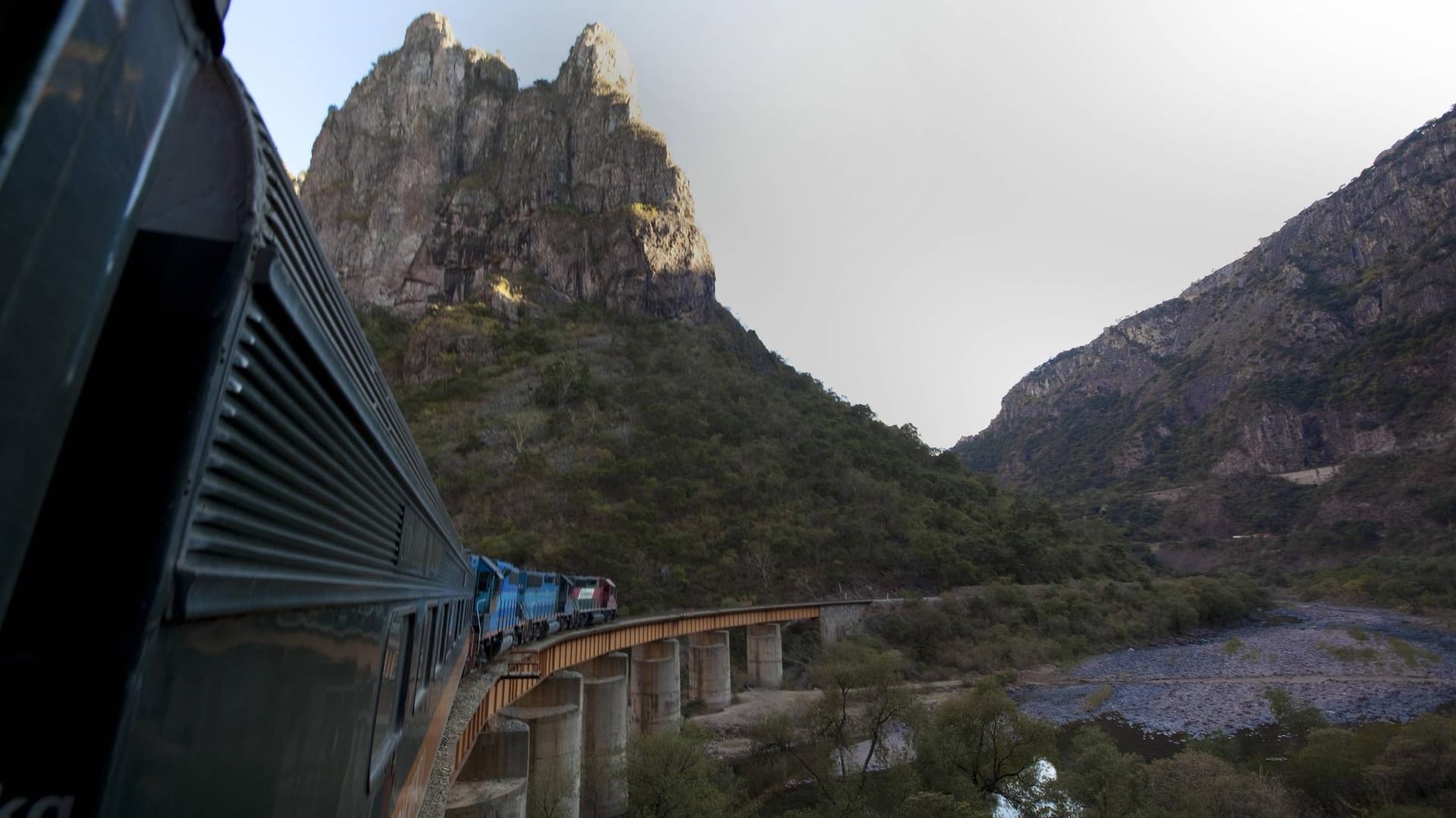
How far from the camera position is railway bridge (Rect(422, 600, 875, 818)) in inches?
408

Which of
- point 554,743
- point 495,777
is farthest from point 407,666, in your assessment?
point 554,743

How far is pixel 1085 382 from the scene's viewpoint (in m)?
171

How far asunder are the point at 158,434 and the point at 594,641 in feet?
64.7

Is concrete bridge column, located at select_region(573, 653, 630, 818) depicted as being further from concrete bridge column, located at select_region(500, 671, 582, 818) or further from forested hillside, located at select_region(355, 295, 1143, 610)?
forested hillside, located at select_region(355, 295, 1143, 610)

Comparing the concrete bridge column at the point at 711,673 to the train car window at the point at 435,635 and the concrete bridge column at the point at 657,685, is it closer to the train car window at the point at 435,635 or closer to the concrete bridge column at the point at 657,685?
the concrete bridge column at the point at 657,685

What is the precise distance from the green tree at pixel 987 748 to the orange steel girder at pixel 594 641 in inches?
373

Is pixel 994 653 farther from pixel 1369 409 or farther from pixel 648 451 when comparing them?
pixel 1369 409

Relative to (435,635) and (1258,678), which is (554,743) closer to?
(435,635)

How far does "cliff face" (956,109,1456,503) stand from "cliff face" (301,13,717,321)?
84250mm

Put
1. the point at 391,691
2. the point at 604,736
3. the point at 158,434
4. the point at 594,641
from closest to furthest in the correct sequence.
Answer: the point at 158,434
the point at 391,691
the point at 594,641
the point at 604,736

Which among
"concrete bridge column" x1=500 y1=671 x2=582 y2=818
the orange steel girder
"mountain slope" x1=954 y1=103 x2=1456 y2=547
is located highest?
"mountain slope" x1=954 y1=103 x2=1456 y2=547

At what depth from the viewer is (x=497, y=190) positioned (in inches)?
3302

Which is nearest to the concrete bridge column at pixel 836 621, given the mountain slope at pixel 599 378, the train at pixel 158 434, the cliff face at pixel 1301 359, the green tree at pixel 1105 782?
the mountain slope at pixel 599 378

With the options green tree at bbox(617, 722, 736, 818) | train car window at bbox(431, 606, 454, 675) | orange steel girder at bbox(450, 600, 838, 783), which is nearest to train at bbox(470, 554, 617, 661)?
orange steel girder at bbox(450, 600, 838, 783)
